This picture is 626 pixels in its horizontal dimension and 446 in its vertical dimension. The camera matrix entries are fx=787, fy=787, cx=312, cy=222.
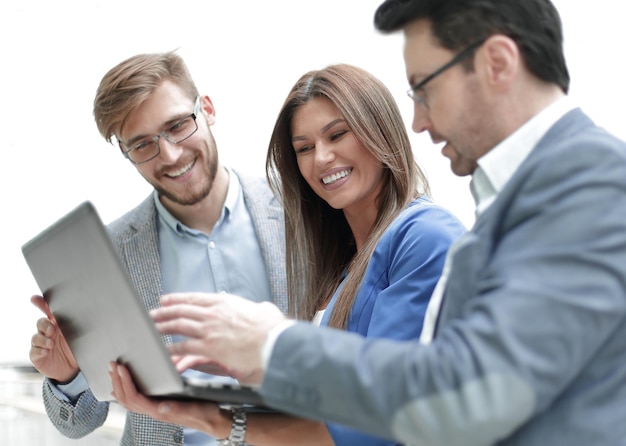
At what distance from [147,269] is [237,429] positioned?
79 centimetres

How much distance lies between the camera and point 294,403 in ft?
2.86

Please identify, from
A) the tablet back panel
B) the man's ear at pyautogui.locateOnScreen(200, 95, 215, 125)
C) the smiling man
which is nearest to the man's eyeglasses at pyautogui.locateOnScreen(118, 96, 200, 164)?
the smiling man

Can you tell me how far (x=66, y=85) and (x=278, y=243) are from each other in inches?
76.2

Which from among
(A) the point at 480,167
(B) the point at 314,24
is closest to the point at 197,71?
(B) the point at 314,24

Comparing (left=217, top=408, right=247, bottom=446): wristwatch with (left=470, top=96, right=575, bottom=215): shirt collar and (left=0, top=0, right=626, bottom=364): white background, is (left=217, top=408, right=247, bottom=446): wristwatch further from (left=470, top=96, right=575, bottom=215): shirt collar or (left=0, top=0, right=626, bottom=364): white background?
(left=0, top=0, right=626, bottom=364): white background

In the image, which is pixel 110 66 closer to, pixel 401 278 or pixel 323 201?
pixel 323 201

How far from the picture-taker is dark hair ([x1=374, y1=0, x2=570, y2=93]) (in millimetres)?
931

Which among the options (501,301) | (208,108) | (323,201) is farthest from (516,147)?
(208,108)

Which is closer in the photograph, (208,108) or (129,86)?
(129,86)

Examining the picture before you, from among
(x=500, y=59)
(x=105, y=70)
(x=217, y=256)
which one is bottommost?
(x=217, y=256)

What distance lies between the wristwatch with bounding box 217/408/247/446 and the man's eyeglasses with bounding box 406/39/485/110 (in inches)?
24.0

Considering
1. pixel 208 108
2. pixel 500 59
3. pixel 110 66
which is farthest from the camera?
pixel 110 66

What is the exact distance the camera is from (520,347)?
2.51 feet

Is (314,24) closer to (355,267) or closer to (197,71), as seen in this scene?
(197,71)
